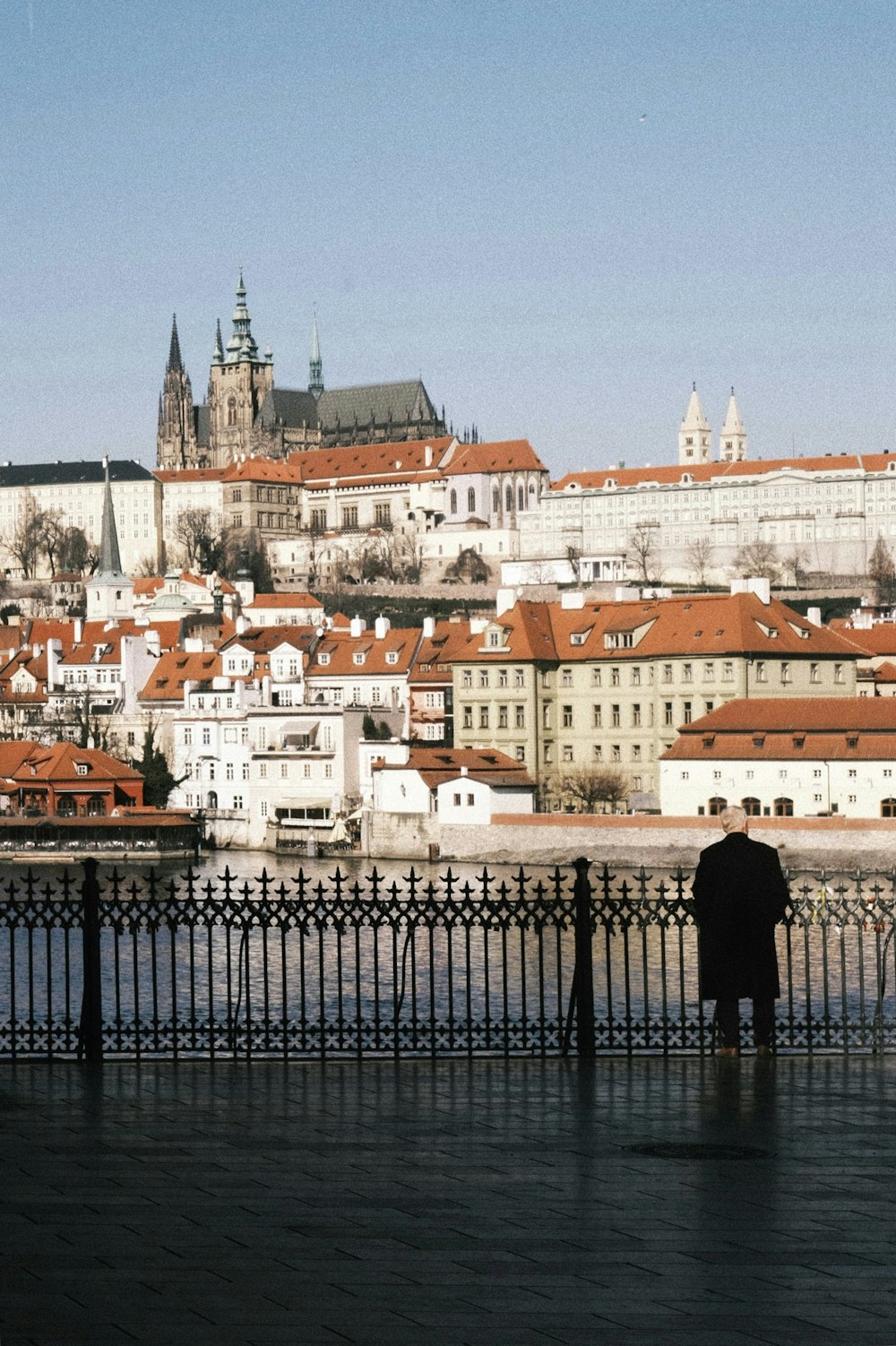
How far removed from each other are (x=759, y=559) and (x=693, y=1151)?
5348 inches

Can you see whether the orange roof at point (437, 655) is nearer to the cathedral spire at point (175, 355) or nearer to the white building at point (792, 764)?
the white building at point (792, 764)

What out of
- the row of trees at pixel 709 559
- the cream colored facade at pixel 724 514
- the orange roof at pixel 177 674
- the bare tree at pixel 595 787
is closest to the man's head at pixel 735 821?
the bare tree at pixel 595 787

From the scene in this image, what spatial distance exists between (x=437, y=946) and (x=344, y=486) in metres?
131

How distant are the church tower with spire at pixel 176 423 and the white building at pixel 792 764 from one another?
128984mm

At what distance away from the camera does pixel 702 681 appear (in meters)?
67.3

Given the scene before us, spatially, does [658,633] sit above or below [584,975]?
above

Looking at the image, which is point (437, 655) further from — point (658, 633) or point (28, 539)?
point (28, 539)

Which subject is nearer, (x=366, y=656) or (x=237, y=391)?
(x=366, y=656)

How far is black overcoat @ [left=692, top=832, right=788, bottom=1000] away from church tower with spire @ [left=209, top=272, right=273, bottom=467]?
6822 inches

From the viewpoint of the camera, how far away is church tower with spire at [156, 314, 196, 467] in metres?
186

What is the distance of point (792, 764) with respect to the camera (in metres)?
58.7

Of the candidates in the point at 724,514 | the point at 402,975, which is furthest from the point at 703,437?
the point at 402,975

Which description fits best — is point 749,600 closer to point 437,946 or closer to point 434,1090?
point 437,946

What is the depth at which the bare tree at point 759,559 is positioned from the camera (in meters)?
140
